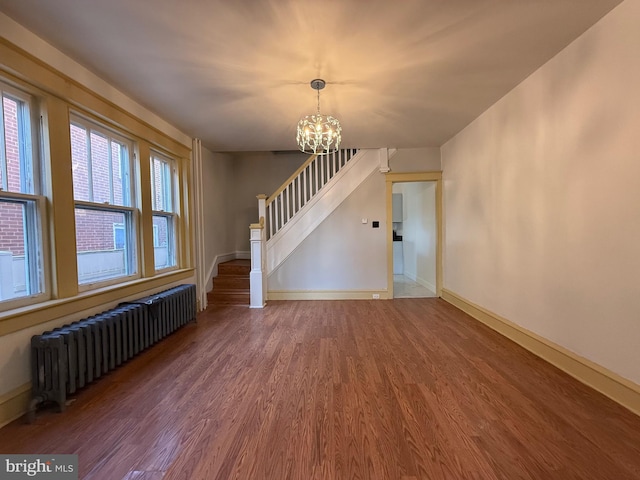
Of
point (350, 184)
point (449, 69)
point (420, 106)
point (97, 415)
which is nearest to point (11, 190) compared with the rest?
point (97, 415)

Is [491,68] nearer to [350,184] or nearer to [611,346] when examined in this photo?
[611,346]

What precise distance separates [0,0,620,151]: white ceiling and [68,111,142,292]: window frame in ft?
1.57

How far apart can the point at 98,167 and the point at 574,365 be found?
466cm

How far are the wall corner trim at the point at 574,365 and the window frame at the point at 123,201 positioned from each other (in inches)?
168

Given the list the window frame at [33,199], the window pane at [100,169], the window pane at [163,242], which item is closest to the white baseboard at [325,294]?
the window pane at [163,242]

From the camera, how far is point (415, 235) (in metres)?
6.57

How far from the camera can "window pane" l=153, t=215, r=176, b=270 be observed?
376cm

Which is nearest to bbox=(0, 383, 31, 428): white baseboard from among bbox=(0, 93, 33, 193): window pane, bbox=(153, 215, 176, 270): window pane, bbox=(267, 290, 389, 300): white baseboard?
bbox=(0, 93, 33, 193): window pane

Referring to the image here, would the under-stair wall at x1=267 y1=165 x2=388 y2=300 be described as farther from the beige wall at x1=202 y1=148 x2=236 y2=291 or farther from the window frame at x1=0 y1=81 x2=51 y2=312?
the window frame at x1=0 y1=81 x2=51 y2=312

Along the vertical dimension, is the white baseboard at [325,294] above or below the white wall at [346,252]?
below

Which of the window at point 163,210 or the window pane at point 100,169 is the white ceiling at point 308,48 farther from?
the window at point 163,210

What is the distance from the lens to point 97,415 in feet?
6.24

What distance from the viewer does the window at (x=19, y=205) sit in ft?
6.51

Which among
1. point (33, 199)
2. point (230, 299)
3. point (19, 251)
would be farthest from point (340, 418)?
point (230, 299)
